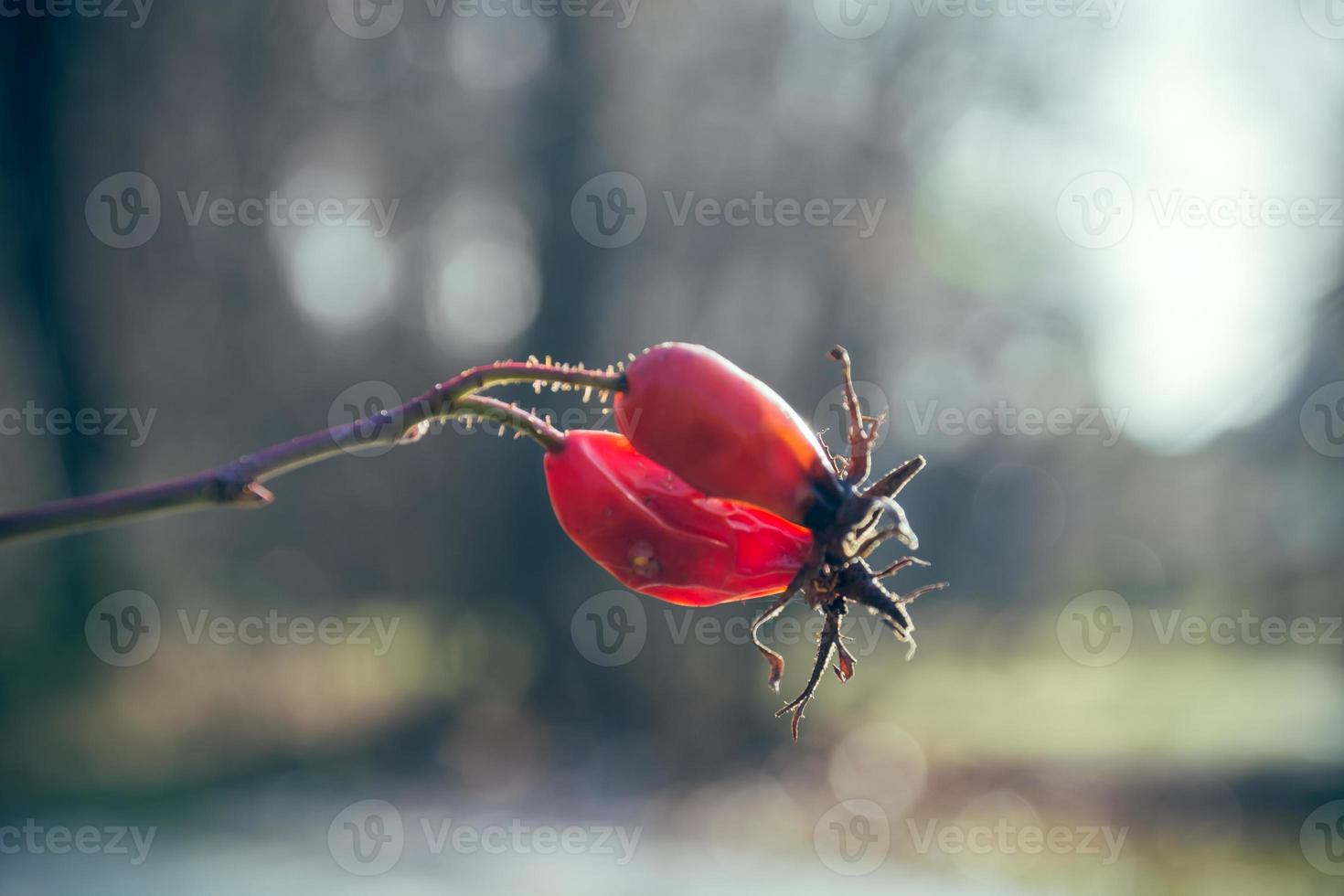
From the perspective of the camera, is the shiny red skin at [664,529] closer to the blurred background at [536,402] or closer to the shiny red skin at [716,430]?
the shiny red skin at [716,430]

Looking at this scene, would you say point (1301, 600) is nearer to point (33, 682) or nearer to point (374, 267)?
point (374, 267)

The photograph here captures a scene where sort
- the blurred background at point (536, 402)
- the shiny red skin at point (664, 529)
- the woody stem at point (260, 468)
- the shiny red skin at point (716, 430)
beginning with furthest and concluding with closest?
the blurred background at point (536, 402) < the shiny red skin at point (664, 529) < the shiny red skin at point (716, 430) < the woody stem at point (260, 468)

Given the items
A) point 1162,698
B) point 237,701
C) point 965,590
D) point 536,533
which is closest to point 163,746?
point 237,701

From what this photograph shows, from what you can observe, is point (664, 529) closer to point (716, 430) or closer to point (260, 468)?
point (716, 430)

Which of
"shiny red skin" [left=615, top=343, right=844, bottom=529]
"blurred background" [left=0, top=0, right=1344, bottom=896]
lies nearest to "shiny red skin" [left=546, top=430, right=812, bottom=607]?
"shiny red skin" [left=615, top=343, right=844, bottom=529]

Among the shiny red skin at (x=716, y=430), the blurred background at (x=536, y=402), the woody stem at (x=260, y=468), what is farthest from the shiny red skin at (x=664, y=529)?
the blurred background at (x=536, y=402)

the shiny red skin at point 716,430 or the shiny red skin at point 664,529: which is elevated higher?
the shiny red skin at point 716,430
